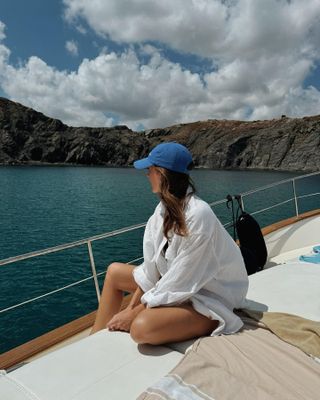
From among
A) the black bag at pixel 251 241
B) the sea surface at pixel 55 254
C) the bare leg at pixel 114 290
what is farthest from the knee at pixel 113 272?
the sea surface at pixel 55 254

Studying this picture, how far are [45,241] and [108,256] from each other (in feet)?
15.0

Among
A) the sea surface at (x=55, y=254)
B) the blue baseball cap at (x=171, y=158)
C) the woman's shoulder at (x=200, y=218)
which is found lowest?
the sea surface at (x=55, y=254)

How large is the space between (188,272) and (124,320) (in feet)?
1.88

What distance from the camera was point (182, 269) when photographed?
2029 millimetres

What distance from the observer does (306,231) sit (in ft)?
17.7

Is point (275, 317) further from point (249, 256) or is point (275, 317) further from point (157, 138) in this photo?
point (157, 138)

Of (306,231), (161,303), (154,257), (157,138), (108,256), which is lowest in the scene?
(108,256)

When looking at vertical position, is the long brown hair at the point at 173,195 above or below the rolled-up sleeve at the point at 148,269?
above

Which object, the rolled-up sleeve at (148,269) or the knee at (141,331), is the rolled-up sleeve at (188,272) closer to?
the knee at (141,331)

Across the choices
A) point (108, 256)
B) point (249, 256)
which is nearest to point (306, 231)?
point (249, 256)

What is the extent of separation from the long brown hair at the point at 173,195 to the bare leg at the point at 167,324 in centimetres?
46

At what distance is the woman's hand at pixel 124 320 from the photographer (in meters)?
2.21

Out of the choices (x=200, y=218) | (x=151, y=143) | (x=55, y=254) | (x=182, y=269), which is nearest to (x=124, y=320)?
(x=182, y=269)

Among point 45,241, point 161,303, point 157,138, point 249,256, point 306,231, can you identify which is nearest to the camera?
point 161,303
